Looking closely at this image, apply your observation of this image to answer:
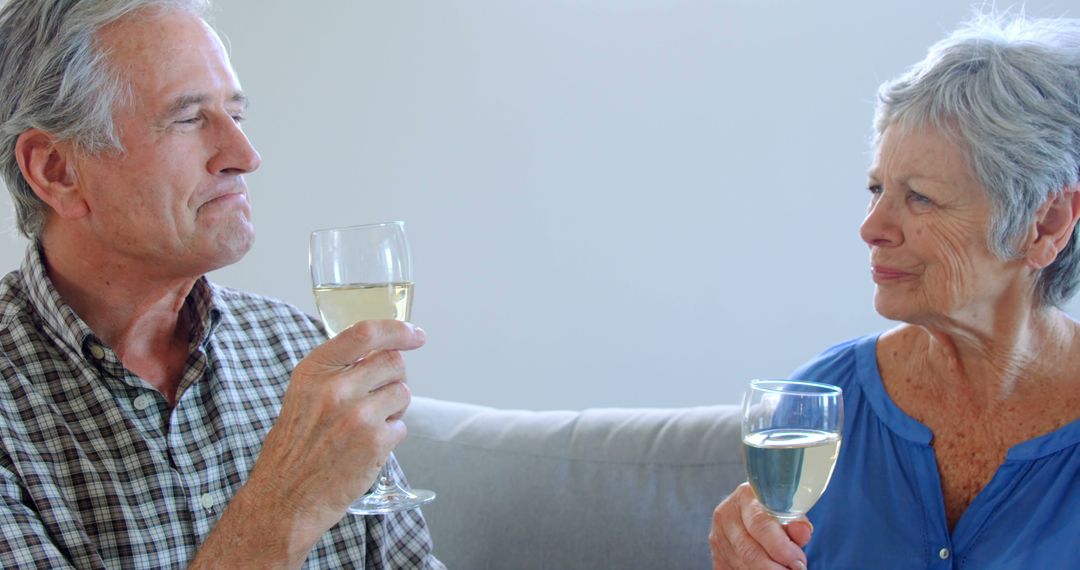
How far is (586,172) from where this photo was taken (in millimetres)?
3191

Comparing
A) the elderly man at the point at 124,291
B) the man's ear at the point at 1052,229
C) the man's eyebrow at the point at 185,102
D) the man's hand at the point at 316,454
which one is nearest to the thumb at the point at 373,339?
the man's hand at the point at 316,454

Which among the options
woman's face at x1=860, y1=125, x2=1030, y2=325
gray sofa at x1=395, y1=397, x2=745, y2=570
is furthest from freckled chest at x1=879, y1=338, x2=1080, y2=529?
gray sofa at x1=395, y1=397, x2=745, y2=570

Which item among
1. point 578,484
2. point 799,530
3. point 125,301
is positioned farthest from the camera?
point 578,484

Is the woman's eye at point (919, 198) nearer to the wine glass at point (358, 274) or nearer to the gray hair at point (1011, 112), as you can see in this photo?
the gray hair at point (1011, 112)

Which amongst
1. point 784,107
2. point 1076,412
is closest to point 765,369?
point 784,107

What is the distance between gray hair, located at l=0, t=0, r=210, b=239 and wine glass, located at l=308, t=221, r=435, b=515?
49 cm

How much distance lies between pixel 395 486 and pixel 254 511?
25 centimetres

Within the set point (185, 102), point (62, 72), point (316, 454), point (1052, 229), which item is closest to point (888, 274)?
point (1052, 229)

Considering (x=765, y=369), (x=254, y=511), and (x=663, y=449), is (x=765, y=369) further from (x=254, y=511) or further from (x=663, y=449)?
(x=254, y=511)

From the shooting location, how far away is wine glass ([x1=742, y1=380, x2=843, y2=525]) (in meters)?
1.28

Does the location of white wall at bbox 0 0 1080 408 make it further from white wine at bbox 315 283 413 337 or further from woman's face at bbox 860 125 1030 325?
white wine at bbox 315 283 413 337

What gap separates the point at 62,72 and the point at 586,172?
1772 mm

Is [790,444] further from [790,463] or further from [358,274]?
[358,274]

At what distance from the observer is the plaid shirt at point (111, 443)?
1475mm
